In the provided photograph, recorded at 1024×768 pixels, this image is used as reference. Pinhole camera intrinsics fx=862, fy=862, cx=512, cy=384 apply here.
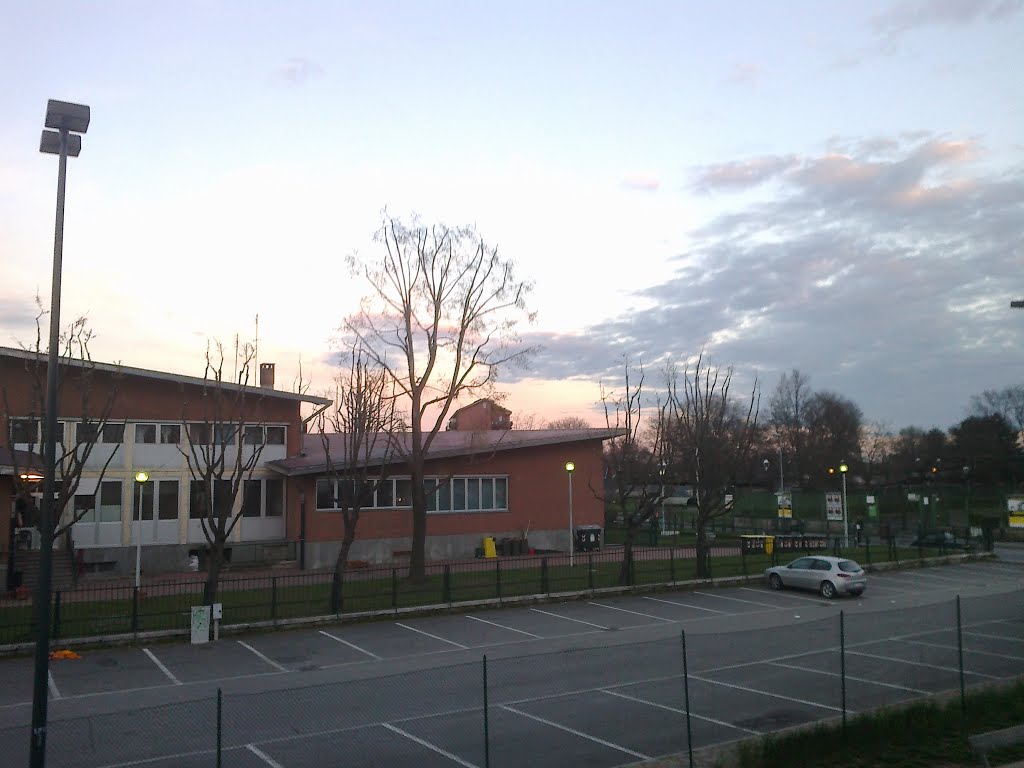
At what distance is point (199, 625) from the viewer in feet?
69.1

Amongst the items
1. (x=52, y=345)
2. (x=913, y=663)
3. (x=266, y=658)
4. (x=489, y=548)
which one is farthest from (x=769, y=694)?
(x=489, y=548)

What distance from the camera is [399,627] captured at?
2323cm

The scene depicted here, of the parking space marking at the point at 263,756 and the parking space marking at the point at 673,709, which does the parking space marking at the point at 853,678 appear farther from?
the parking space marking at the point at 263,756

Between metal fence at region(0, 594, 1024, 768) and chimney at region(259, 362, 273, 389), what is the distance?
2872 centimetres

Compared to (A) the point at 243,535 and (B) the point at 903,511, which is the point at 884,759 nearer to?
(A) the point at 243,535

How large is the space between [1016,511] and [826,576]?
107 ft

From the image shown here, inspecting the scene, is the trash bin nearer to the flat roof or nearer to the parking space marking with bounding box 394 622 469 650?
the flat roof

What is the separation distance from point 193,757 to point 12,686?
24.7 ft

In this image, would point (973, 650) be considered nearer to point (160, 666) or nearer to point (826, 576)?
point (826, 576)

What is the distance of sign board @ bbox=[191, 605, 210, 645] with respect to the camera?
20984 millimetres

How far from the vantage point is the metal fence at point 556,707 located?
38.3 ft

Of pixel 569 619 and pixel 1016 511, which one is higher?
pixel 1016 511

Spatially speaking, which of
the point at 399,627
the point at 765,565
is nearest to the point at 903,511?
the point at 765,565

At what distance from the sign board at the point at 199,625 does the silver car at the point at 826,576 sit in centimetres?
1957
